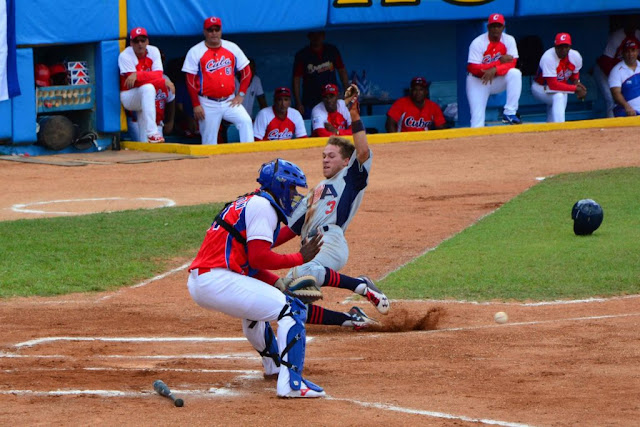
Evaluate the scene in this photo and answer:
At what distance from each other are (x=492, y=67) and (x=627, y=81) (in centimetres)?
302

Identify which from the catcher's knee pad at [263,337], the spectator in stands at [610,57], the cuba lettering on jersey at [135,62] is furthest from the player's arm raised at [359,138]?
the spectator in stands at [610,57]

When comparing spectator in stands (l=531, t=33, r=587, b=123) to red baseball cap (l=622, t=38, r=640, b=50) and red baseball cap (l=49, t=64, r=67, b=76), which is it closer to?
red baseball cap (l=622, t=38, r=640, b=50)

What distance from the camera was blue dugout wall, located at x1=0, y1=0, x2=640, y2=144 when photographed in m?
17.4

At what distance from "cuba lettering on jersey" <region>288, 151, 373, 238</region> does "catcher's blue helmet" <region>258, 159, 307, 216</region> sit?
6.15 ft

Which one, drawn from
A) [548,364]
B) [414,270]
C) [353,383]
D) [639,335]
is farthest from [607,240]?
[353,383]

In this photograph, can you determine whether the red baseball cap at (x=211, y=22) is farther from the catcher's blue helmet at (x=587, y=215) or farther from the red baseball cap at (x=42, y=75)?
the catcher's blue helmet at (x=587, y=215)

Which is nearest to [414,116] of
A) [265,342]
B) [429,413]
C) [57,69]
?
[57,69]

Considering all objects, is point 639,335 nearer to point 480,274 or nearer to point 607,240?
point 480,274

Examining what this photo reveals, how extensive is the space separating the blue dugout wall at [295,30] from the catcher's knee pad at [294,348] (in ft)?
37.6

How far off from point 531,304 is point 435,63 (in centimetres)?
1481

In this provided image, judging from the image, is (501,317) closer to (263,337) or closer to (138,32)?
(263,337)

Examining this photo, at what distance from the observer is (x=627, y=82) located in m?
20.9

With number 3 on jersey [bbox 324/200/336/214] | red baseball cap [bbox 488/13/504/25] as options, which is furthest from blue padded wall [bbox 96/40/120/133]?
number 3 on jersey [bbox 324/200/336/214]

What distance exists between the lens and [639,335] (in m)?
7.76
